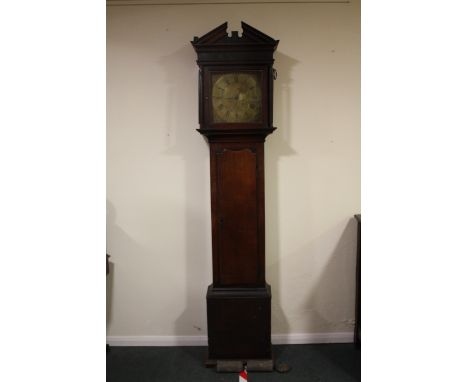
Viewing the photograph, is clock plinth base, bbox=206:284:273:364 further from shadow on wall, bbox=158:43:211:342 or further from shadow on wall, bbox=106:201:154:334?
shadow on wall, bbox=106:201:154:334

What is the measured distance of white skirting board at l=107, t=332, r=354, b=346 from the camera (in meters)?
2.48

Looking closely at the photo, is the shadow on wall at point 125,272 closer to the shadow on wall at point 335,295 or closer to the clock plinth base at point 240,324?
the clock plinth base at point 240,324

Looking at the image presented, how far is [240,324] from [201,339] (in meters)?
0.50

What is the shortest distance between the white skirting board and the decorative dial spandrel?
165 cm

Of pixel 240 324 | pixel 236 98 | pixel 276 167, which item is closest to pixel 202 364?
pixel 240 324

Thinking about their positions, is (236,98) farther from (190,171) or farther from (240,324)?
(240,324)

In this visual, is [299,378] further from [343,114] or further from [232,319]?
[343,114]

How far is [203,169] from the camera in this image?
241cm

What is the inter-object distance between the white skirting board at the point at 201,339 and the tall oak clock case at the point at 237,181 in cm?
34

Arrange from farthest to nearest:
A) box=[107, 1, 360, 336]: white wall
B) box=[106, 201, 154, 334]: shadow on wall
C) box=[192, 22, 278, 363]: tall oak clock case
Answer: box=[106, 201, 154, 334]: shadow on wall < box=[107, 1, 360, 336]: white wall < box=[192, 22, 278, 363]: tall oak clock case

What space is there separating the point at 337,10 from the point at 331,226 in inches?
62.9

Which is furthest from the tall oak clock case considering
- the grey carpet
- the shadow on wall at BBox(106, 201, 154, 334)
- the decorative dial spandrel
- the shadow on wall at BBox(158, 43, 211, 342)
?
the shadow on wall at BBox(106, 201, 154, 334)

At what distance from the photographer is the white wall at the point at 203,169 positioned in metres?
2.37

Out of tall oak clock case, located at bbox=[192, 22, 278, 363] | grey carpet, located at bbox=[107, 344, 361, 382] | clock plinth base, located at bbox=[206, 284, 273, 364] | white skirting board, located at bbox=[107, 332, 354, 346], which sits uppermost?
tall oak clock case, located at bbox=[192, 22, 278, 363]
